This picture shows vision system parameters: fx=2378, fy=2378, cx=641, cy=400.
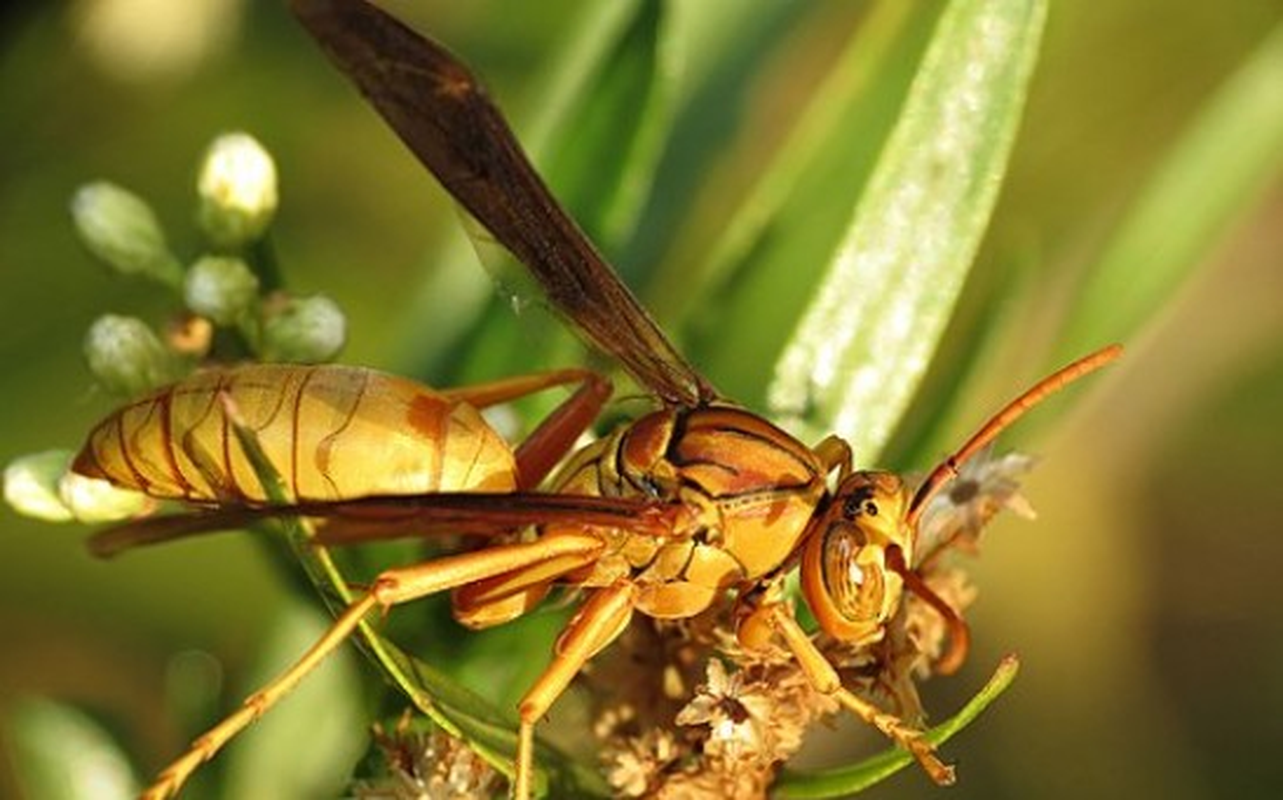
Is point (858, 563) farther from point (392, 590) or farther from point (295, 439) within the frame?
point (295, 439)

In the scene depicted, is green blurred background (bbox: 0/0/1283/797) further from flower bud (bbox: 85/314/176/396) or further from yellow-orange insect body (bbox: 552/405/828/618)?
yellow-orange insect body (bbox: 552/405/828/618)

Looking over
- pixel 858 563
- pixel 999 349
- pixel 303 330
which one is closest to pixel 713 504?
pixel 858 563

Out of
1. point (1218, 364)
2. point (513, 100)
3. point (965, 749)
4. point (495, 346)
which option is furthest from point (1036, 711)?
point (495, 346)

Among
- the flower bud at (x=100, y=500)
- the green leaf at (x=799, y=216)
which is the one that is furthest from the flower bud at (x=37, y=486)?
the green leaf at (x=799, y=216)

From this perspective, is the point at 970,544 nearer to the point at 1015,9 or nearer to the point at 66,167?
the point at 1015,9

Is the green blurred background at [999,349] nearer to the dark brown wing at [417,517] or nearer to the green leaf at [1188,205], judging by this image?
the green leaf at [1188,205]

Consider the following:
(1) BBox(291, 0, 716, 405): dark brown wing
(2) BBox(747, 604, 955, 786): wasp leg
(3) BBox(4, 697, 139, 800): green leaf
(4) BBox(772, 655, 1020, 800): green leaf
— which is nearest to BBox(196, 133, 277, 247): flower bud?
(1) BBox(291, 0, 716, 405): dark brown wing
